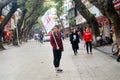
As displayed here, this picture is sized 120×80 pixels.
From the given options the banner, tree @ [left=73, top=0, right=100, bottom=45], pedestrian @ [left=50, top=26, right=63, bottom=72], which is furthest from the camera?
tree @ [left=73, top=0, right=100, bottom=45]

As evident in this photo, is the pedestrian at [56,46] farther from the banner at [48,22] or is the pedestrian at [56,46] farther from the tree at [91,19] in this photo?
the tree at [91,19]

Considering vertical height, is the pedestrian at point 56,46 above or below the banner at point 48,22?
below

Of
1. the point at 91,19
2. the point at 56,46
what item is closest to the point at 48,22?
the point at 56,46

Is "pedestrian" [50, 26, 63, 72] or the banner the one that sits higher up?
the banner

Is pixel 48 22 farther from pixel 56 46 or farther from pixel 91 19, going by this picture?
pixel 91 19

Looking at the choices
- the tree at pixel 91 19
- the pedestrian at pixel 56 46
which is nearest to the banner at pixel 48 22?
the pedestrian at pixel 56 46

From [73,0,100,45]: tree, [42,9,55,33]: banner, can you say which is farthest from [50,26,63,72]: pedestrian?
[73,0,100,45]: tree

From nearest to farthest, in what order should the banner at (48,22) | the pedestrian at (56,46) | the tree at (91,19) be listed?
1. the banner at (48,22)
2. the pedestrian at (56,46)
3. the tree at (91,19)

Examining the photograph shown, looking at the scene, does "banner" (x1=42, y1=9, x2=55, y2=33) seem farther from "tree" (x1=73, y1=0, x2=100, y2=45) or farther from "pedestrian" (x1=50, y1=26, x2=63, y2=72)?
"tree" (x1=73, y1=0, x2=100, y2=45)

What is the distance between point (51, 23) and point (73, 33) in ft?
34.1

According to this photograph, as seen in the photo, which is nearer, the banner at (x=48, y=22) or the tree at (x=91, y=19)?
the banner at (x=48, y=22)

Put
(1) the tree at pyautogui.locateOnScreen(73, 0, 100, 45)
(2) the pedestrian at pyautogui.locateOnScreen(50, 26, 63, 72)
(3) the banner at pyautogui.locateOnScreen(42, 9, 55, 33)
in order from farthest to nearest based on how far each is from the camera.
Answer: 1. (1) the tree at pyautogui.locateOnScreen(73, 0, 100, 45)
2. (2) the pedestrian at pyautogui.locateOnScreen(50, 26, 63, 72)
3. (3) the banner at pyautogui.locateOnScreen(42, 9, 55, 33)

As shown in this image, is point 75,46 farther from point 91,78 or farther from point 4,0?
point 4,0

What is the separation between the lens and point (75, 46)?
25.7m
